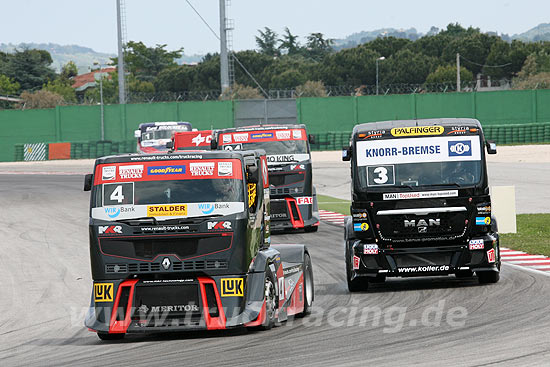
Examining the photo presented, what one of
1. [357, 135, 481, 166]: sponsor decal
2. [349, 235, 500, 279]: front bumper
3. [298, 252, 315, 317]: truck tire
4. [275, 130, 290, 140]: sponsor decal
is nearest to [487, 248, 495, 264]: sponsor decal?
[349, 235, 500, 279]: front bumper

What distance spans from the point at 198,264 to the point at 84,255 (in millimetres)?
10419

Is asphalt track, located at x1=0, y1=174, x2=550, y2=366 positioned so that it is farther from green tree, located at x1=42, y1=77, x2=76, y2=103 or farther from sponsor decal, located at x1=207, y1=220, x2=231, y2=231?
green tree, located at x1=42, y1=77, x2=76, y2=103

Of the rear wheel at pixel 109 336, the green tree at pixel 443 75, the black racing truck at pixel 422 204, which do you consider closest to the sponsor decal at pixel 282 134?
the black racing truck at pixel 422 204

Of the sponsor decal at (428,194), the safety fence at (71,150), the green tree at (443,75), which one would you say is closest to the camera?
the sponsor decal at (428,194)

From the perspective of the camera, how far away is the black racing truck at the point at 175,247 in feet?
35.5

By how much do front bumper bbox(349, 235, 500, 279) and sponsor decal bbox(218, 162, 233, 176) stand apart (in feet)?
12.1

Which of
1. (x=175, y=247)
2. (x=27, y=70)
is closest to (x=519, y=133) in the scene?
(x=175, y=247)

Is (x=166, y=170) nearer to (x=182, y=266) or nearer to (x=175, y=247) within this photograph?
(x=175, y=247)

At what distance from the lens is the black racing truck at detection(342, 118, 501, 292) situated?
45.6 feet

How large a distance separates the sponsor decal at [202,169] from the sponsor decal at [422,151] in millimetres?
3708

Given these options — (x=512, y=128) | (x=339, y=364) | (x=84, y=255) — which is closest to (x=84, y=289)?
(x=84, y=255)

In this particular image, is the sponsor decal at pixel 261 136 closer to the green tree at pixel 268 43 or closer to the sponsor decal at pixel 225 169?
the sponsor decal at pixel 225 169

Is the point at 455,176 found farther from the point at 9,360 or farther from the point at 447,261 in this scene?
the point at 9,360

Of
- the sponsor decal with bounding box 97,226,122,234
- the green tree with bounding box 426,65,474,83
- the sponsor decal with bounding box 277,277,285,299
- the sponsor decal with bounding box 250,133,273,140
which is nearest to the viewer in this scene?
the sponsor decal with bounding box 97,226,122,234
